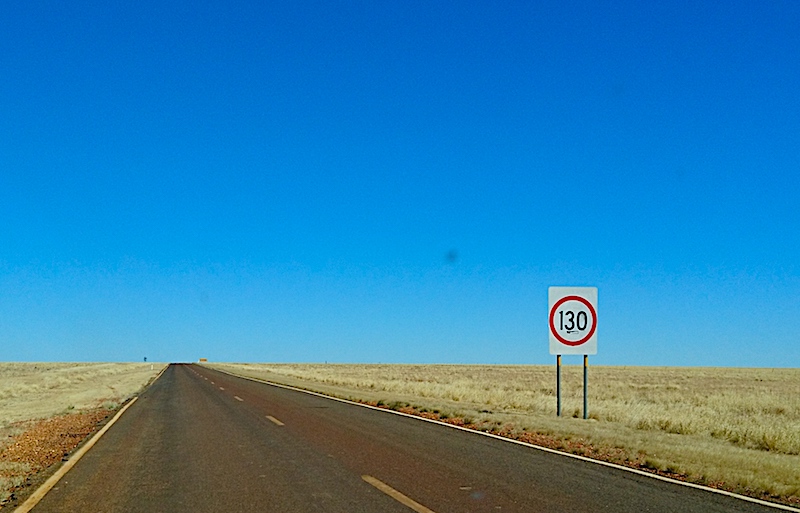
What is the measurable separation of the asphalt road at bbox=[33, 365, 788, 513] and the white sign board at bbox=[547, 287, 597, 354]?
511cm

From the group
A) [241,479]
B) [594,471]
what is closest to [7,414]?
[241,479]

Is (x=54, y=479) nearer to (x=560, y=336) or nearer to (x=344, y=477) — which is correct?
(x=344, y=477)

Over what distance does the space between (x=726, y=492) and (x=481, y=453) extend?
13.6 ft

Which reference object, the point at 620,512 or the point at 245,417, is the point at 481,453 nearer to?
the point at 620,512

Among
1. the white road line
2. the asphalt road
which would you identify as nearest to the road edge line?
the asphalt road

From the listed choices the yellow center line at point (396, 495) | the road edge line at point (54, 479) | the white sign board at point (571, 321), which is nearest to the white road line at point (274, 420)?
the road edge line at point (54, 479)

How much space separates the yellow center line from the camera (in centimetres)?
735

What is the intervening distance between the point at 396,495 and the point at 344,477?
1.43 metres

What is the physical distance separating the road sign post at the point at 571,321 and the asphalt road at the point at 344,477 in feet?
16.7

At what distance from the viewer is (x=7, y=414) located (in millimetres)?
23188

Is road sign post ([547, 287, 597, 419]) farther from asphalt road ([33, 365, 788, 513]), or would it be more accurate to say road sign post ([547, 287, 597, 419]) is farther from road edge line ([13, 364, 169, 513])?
road edge line ([13, 364, 169, 513])

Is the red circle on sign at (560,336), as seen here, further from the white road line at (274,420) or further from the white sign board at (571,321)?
the white road line at (274,420)

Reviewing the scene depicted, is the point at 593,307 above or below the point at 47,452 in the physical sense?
above

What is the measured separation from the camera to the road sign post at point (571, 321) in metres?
18.7
